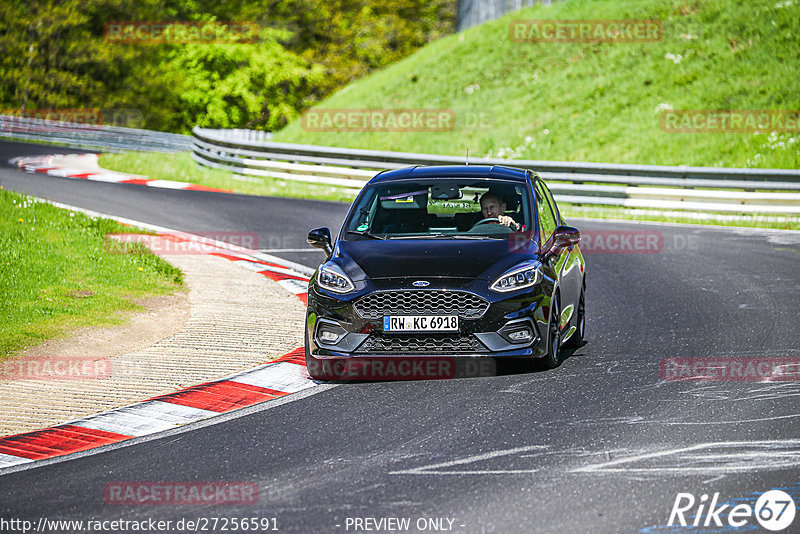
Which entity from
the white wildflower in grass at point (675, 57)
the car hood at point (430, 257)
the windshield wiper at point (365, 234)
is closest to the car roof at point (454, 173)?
the windshield wiper at point (365, 234)

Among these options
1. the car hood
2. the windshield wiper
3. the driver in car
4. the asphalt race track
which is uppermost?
the driver in car

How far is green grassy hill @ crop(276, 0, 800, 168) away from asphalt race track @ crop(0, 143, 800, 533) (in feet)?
67.0

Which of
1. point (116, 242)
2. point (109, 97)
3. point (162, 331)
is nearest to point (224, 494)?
point (162, 331)

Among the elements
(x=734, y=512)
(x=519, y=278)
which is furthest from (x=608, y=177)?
(x=734, y=512)

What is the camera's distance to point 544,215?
9.81m

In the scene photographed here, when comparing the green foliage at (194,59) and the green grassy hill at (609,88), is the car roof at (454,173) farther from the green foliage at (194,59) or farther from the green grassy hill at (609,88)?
the green foliage at (194,59)

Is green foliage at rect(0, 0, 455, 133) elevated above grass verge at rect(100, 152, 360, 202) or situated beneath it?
elevated above

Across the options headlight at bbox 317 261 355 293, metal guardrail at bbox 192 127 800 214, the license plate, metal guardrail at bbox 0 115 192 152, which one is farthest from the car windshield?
metal guardrail at bbox 0 115 192 152

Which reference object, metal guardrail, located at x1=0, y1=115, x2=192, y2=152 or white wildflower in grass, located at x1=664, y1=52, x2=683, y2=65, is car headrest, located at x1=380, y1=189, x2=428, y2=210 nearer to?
white wildflower in grass, located at x1=664, y1=52, x2=683, y2=65

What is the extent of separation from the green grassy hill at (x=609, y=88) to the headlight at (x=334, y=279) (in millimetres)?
21062

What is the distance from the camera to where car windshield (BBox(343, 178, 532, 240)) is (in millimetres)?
9320

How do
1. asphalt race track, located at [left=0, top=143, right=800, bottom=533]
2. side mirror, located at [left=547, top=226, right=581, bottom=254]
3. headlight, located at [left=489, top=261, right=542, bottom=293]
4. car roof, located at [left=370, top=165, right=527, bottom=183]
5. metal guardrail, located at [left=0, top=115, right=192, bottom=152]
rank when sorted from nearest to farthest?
1. asphalt race track, located at [left=0, top=143, right=800, bottom=533]
2. headlight, located at [left=489, top=261, right=542, bottom=293]
3. side mirror, located at [left=547, top=226, right=581, bottom=254]
4. car roof, located at [left=370, top=165, right=527, bottom=183]
5. metal guardrail, located at [left=0, top=115, right=192, bottom=152]

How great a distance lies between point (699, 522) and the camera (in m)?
5.24

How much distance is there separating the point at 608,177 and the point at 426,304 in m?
15.8
